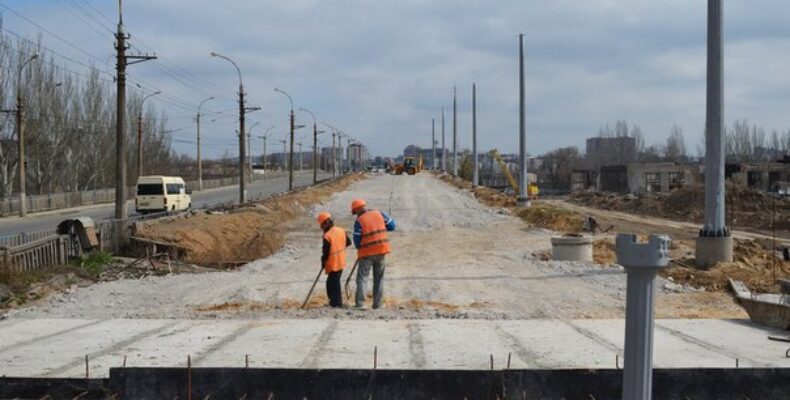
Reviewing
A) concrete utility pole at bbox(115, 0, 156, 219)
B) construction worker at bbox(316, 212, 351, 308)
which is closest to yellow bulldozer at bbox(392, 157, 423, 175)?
concrete utility pole at bbox(115, 0, 156, 219)

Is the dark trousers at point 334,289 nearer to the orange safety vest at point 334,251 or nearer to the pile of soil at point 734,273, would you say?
the orange safety vest at point 334,251

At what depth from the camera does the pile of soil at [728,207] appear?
44.9 m

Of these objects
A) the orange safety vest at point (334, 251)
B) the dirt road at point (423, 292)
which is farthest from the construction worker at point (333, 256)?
the dirt road at point (423, 292)

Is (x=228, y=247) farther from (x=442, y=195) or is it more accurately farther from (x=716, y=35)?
(x=442, y=195)

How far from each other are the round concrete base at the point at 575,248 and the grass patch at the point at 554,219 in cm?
872

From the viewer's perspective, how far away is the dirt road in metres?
12.3

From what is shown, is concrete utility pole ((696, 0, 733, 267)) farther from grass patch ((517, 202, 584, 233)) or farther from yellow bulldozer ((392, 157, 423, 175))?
yellow bulldozer ((392, 157, 423, 175))

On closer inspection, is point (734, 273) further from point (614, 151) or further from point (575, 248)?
point (614, 151)

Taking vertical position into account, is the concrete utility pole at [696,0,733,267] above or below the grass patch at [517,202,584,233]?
above

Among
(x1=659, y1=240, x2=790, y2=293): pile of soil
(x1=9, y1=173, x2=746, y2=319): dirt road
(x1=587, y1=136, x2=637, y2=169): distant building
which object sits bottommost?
(x1=9, y1=173, x2=746, y2=319): dirt road

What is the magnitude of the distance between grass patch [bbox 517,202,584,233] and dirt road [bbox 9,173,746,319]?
4690 millimetres

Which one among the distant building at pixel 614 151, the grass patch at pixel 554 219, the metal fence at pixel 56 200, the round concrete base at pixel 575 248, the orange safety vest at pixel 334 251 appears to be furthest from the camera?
the distant building at pixel 614 151

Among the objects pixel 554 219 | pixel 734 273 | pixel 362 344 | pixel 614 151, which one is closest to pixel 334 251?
pixel 362 344

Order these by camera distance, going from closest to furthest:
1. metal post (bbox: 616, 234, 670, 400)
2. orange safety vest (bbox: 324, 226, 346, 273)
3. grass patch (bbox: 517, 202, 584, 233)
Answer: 1. metal post (bbox: 616, 234, 670, 400)
2. orange safety vest (bbox: 324, 226, 346, 273)
3. grass patch (bbox: 517, 202, 584, 233)
